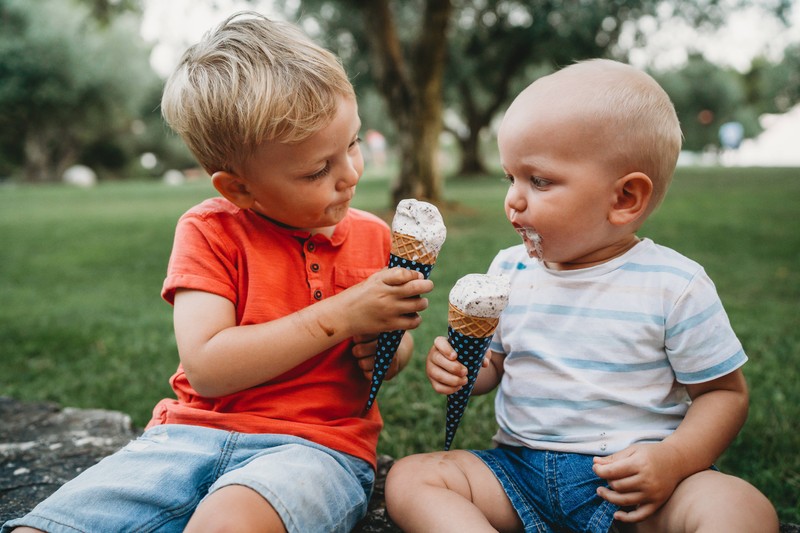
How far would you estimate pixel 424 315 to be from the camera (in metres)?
5.11

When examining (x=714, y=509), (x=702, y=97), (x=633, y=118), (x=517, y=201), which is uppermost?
(x=633, y=118)

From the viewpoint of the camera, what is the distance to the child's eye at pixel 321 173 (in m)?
1.85

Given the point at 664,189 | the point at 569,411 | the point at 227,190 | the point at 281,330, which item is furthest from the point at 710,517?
the point at 227,190

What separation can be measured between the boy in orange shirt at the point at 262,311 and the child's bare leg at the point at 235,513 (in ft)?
0.07

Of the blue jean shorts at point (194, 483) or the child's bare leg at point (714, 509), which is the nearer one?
the child's bare leg at point (714, 509)

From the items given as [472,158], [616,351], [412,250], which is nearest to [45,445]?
[412,250]

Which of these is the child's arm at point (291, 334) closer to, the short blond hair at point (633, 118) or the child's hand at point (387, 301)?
the child's hand at point (387, 301)

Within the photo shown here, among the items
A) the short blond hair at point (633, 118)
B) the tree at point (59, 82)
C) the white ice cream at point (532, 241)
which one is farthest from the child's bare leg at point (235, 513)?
the tree at point (59, 82)

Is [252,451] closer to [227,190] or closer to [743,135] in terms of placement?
[227,190]

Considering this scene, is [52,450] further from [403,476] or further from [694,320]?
[694,320]

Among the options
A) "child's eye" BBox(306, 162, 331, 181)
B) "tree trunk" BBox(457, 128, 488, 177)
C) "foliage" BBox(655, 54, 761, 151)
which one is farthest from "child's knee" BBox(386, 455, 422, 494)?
"foliage" BBox(655, 54, 761, 151)

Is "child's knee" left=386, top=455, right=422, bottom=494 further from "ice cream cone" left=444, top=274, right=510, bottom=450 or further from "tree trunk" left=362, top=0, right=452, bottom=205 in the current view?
"tree trunk" left=362, top=0, right=452, bottom=205

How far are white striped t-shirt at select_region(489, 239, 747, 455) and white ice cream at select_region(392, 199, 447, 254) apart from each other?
1.33ft

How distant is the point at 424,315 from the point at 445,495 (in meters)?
3.36
